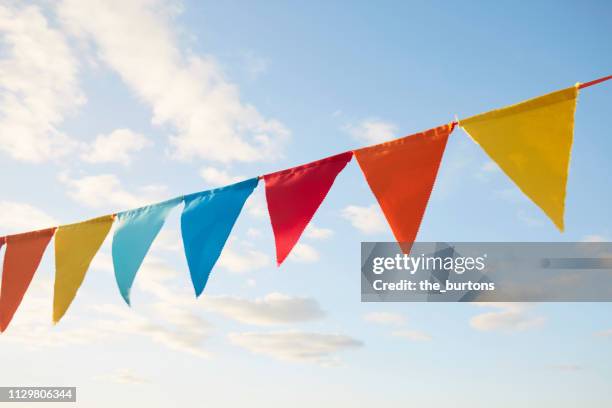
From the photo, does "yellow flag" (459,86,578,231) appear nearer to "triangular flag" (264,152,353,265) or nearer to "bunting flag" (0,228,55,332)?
"triangular flag" (264,152,353,265)

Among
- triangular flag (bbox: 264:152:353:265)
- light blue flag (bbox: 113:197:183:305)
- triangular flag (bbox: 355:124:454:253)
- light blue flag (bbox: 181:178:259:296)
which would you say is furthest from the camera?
light blue flag (bbox: 113:197:183:305)

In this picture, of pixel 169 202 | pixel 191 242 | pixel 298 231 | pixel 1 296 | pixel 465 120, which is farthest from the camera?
pixel 1 296

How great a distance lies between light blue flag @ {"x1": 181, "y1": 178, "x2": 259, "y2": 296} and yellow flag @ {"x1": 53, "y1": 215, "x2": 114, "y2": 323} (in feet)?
3.28

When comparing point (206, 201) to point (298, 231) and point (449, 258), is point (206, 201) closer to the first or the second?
point (298, 231)

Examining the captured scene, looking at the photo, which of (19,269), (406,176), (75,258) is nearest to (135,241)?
(75,258)

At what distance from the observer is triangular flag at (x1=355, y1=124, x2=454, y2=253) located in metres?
2.98

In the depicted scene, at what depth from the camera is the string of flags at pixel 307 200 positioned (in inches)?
106

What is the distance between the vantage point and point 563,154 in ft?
8.64

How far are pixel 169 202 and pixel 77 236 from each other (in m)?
1.03

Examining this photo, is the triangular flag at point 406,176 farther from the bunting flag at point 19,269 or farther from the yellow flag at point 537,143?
the bunting flag at point 19,269

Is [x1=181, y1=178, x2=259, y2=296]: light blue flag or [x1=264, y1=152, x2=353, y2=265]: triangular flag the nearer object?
[x1=264, y1=152, x2=353, y2=265]: triangular flag

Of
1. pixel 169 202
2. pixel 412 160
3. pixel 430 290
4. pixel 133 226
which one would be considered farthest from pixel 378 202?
pixel 430 290


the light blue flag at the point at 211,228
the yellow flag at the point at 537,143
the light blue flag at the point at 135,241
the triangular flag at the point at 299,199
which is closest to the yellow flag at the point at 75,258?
the light blue flag at the point at 135,241

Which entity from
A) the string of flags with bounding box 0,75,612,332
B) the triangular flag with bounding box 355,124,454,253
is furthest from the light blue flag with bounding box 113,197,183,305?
the triangular flag with bounding box 355,124,454,253
